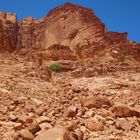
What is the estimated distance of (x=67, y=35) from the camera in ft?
124

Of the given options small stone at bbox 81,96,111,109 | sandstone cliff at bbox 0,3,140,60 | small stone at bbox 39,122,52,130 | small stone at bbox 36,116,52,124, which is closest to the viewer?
small stone at bbox 39,122,52,130

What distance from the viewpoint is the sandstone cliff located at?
28.8 m

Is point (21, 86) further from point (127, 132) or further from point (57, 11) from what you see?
point (57, 11)

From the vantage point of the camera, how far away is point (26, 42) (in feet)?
151

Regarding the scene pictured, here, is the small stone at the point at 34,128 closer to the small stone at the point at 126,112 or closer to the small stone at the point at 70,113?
the small stone at the point at 70,113

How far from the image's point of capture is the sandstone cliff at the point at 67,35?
28.8 m

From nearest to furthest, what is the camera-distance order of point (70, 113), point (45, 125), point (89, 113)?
point (45, 125) < point (70, 113) < point (89, 113)

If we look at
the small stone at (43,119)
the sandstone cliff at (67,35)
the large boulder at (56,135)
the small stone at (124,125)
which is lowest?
the large boulder at (56,135)

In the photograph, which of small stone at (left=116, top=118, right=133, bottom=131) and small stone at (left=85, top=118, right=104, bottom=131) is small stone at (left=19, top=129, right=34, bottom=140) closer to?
small stone at (left=85, top=118, right=104, bottom=131)

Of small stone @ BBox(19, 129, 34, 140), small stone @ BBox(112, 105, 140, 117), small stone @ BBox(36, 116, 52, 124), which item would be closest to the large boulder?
small stone @ BBox(19, 129, 34, 140)

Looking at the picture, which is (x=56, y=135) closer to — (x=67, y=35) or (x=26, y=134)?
(x=26, y=134)

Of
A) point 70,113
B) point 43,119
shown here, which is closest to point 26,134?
point 43,119

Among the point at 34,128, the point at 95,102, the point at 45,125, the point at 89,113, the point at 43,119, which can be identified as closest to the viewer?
the point at 34,128

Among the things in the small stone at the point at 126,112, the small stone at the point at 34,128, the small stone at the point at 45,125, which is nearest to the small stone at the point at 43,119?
the small stone at the point at 45,125
